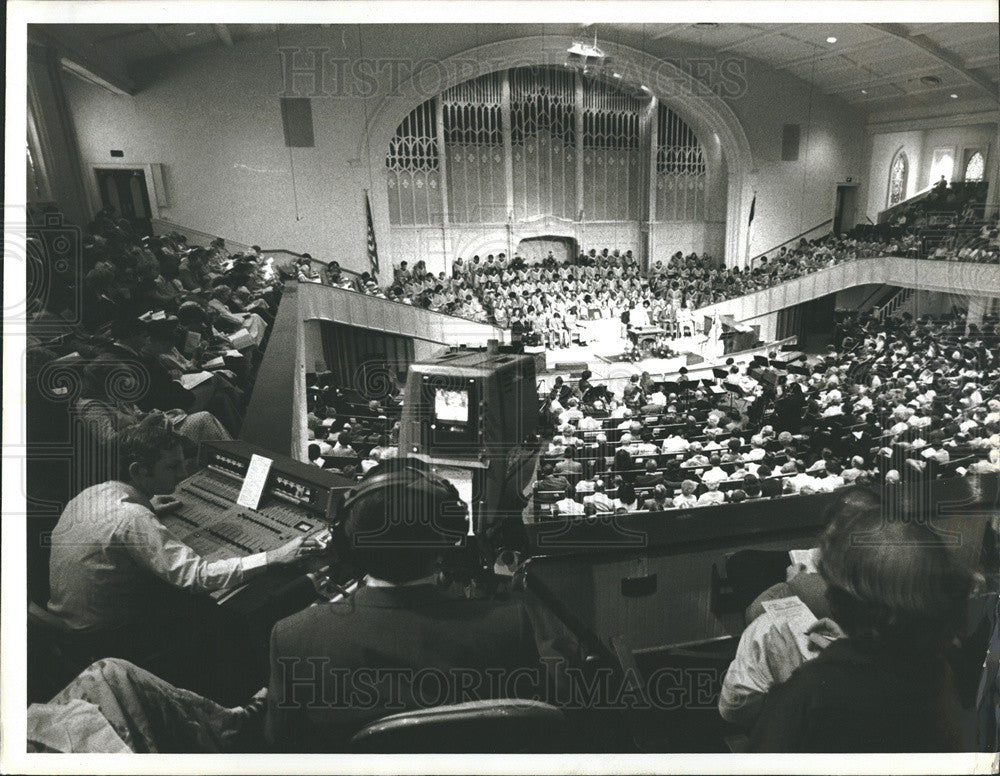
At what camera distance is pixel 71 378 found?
2.25m

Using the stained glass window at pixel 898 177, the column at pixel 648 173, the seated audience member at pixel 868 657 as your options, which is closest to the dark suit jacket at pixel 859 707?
the seated audience member at pixel 868 657

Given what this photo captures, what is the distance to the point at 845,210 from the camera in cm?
300

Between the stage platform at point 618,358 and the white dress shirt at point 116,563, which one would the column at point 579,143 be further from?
the white dress shirt at point 116,563

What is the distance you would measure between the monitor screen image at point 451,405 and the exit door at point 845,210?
7.19ft

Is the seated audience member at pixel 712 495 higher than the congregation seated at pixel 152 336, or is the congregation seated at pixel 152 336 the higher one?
the congregation seated at pixel 152 336

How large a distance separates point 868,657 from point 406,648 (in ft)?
5.10

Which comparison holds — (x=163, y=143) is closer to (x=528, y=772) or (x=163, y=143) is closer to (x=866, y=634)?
(x=528, y=772)

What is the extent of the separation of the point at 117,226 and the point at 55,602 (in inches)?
58.7

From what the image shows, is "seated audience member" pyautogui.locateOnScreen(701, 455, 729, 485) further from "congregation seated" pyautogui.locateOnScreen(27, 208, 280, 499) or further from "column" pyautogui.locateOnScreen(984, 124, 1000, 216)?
"congregation seated" pyautogui.locateOnScreen(27, 208, 280, 499)

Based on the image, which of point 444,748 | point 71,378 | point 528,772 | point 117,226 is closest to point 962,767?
point 528,772

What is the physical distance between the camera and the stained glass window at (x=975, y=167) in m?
2.30

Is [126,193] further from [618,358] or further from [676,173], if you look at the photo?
[676,173]

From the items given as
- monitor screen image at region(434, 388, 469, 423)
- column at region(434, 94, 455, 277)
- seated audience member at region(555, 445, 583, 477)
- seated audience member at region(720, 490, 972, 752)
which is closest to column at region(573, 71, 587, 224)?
column at region(434, 94, 455, 277)

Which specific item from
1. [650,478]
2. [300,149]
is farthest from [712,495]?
[300,149]
